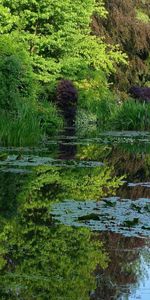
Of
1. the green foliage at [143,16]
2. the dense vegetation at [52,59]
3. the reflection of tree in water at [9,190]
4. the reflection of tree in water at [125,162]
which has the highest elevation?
the green foliage at [143,16]

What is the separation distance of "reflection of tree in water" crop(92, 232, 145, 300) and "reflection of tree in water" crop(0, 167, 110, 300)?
3.2 inches

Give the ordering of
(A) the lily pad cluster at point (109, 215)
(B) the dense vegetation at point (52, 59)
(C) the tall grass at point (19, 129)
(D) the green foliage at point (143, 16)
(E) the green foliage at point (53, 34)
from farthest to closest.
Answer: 1. (D) the green foliage at point (143, 16)
2. (E) the green foliage at point (53, 34)
3. (B) the dense vegetation at point (52, 59)
4. (C) the tall grass at point (19, 129)
5. (A) the lily pad cluster at point (109, 215)

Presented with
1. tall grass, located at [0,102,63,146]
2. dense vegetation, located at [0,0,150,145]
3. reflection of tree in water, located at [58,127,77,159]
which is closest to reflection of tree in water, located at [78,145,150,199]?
reflection of tree in water, located at [58,127,77,159]

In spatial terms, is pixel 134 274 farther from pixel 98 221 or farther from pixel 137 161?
pixel 137 161

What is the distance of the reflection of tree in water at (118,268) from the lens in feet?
14.9

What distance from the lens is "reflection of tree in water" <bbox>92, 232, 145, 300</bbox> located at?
455 centimetres

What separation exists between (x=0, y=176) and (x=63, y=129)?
9.54 metres

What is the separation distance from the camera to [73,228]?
6332mm

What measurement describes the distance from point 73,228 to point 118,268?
1292 millimetres

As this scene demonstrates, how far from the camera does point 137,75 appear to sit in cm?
3309

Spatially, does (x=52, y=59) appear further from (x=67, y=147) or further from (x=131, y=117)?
(x=67, y=147)

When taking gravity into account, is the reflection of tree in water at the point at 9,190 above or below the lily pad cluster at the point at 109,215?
above

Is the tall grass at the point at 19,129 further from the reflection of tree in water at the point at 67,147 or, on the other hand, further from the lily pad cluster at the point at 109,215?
the lily pad cluster at the point at 109,215

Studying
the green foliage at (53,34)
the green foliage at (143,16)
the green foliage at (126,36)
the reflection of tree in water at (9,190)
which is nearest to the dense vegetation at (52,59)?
the green foliage at (53,34)
